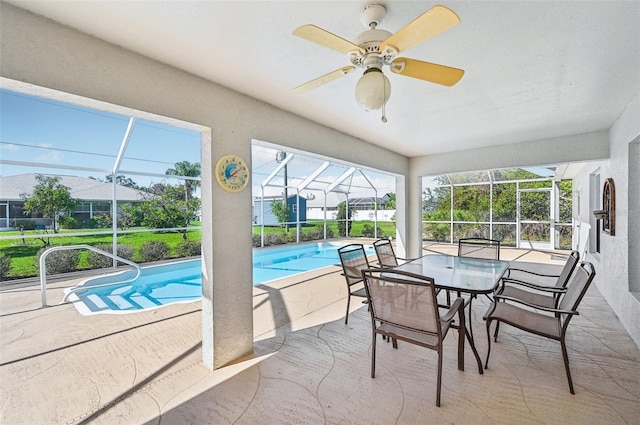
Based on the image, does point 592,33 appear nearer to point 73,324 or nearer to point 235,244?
point 235,244

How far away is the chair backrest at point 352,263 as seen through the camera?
11.4 feet

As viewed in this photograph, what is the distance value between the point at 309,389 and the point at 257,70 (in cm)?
253

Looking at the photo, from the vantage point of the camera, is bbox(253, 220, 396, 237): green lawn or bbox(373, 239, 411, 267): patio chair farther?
bbox(253, 220, 396, 237): green lawn

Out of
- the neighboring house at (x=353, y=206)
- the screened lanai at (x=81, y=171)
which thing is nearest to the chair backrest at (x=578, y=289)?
the screened lanai at (x=81, y=171)

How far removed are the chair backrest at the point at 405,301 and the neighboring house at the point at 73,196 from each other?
7.47m

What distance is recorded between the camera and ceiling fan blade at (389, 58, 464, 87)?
1.54 metres

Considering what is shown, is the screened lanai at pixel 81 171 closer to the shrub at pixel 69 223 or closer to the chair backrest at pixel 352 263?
the shrub at pixel 69 223

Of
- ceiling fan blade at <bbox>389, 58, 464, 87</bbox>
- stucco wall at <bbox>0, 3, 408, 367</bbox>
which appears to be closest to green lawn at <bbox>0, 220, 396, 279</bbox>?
stucco wall at <bbox>0, 3, 408, 367</bbox>

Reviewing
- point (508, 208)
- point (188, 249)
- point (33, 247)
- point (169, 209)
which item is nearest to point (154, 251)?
point (188, 249)

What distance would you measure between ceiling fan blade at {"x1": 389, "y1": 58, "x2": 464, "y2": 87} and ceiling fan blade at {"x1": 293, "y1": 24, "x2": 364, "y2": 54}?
242 millimetres

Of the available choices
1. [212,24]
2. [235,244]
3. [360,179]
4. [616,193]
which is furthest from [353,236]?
[212,24]

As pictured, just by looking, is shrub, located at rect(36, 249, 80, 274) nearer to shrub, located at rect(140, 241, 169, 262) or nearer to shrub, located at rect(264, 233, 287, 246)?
shrub, located at rect(140, 241, 169, 262)

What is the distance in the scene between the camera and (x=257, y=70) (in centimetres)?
219

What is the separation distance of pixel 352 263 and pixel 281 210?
299 inches
